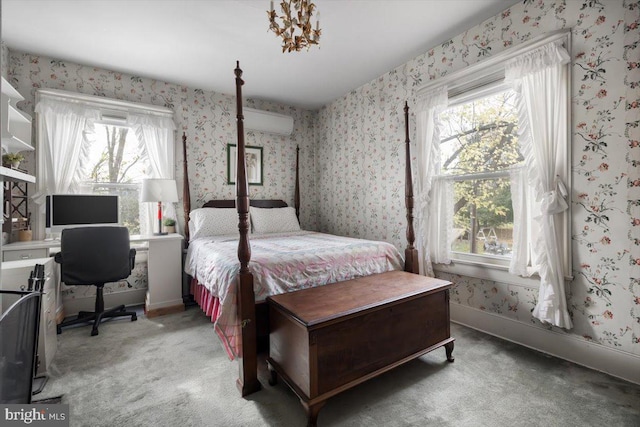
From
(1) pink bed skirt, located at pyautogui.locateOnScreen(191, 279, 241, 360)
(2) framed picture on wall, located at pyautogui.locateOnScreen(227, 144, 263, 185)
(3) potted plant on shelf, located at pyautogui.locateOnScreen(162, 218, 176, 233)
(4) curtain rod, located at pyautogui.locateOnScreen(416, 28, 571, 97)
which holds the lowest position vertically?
(1) pink bed skirt, located at pyautogui.locateOnScreen(191, 279, 241, 360)

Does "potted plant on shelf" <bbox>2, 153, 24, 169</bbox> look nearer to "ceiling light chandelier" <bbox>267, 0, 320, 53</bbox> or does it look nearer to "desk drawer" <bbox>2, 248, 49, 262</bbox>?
"desk drawer" <bbox>2, 248, 49, 262</bbox>

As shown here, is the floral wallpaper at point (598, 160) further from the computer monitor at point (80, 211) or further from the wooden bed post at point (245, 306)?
the computer monitor at point (80, 211)

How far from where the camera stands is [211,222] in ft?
11.7

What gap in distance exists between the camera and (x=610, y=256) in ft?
6.63

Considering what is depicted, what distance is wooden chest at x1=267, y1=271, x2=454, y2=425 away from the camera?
1630mm

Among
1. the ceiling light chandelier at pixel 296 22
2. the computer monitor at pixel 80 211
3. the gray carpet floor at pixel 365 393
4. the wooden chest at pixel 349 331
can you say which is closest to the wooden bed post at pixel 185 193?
the computer monitor at pixel 80 211

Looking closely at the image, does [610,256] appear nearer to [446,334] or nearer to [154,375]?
[446,334]

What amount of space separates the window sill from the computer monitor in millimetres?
3410

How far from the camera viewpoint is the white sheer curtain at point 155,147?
140 inches

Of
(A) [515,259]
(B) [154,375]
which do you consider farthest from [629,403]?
(B) [154,375]

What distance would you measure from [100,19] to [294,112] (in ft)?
→ 8.58

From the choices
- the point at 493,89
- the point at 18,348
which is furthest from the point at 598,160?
the point at 18,348

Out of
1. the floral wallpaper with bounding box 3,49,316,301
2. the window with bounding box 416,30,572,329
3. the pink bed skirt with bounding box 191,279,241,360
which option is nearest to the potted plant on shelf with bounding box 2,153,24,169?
the floral wallpaper with bounding box 3,49,316,301

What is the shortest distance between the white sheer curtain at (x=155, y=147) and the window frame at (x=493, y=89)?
2.92m
